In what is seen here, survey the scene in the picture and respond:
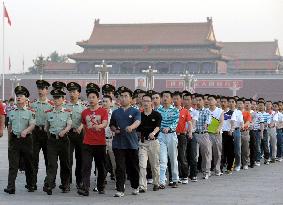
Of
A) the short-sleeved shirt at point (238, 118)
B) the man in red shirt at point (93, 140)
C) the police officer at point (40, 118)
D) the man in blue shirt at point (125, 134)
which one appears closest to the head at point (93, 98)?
the man in red shirt at point (93, 140)

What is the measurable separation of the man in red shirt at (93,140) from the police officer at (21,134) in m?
0.69

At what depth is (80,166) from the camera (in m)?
9.93

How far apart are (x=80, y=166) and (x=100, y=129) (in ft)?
3.29

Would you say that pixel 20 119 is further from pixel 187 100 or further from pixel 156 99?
pixel 187 100

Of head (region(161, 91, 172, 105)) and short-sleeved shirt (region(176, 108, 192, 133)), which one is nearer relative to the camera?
head (region(161, 91, 172, 105))

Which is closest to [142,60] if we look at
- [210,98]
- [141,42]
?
[141,42]

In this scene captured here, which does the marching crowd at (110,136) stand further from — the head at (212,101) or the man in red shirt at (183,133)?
the head at (212,101)

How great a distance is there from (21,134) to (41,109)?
789 millimetres

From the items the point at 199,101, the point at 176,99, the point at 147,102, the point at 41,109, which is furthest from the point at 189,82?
the point at 147,102

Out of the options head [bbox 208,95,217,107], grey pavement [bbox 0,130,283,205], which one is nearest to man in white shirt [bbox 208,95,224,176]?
head [bbox 208,95,217,107]

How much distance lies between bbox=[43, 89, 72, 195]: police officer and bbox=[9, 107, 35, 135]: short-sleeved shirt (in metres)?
0.24

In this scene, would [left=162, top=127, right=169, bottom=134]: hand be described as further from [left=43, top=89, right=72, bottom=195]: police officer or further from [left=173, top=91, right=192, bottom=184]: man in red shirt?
[left=43, top=89, right=72, bottom=195]: police officer

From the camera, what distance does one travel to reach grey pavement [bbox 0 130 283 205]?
854 cm

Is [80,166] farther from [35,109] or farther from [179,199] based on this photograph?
[179,199]
